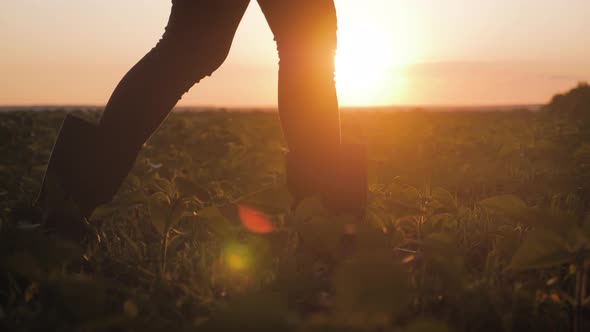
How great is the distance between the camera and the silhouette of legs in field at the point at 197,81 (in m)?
Answer: 1.61

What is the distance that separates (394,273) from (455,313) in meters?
0.48

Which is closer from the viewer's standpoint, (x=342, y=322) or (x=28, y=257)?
(x=342, y=322)

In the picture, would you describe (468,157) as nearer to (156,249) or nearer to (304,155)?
(304,155)

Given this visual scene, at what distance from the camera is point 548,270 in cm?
134

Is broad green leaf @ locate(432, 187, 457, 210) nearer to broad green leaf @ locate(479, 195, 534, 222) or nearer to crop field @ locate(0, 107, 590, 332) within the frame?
crop field @ locate(0, 107, 590, 332)

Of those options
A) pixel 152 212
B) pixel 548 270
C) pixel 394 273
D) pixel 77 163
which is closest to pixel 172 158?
pixel 77 163

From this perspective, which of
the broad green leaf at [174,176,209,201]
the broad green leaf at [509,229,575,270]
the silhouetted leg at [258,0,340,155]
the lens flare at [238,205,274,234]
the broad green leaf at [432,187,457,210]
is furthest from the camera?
the silhouetted leg at [258,0,340,155]

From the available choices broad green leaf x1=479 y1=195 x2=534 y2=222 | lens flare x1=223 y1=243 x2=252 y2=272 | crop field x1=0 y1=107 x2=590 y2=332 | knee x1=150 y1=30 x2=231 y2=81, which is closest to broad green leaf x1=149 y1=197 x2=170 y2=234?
crop field x1=0 y1=107 x2=590 y2=332

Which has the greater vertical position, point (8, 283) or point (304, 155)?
point (304, 155)

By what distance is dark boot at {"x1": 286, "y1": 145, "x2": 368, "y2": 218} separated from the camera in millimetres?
1683

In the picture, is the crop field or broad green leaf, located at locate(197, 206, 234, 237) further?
broad green leaf, located at locate(197, 206, 234, 237)

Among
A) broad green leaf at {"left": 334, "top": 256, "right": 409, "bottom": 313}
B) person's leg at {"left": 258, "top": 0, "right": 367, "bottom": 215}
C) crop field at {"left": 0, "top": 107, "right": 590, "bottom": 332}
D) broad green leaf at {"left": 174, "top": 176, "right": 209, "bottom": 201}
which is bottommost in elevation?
crop field at {"left": 0, "top": 107, "right": 590, "bottom": 332}

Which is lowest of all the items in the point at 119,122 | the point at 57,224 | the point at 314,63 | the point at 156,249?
the point at 156,249

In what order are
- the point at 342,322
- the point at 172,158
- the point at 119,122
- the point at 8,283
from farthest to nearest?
the point at 172,158
the point at 119,122
the point at 8,283
the point at 342,322
